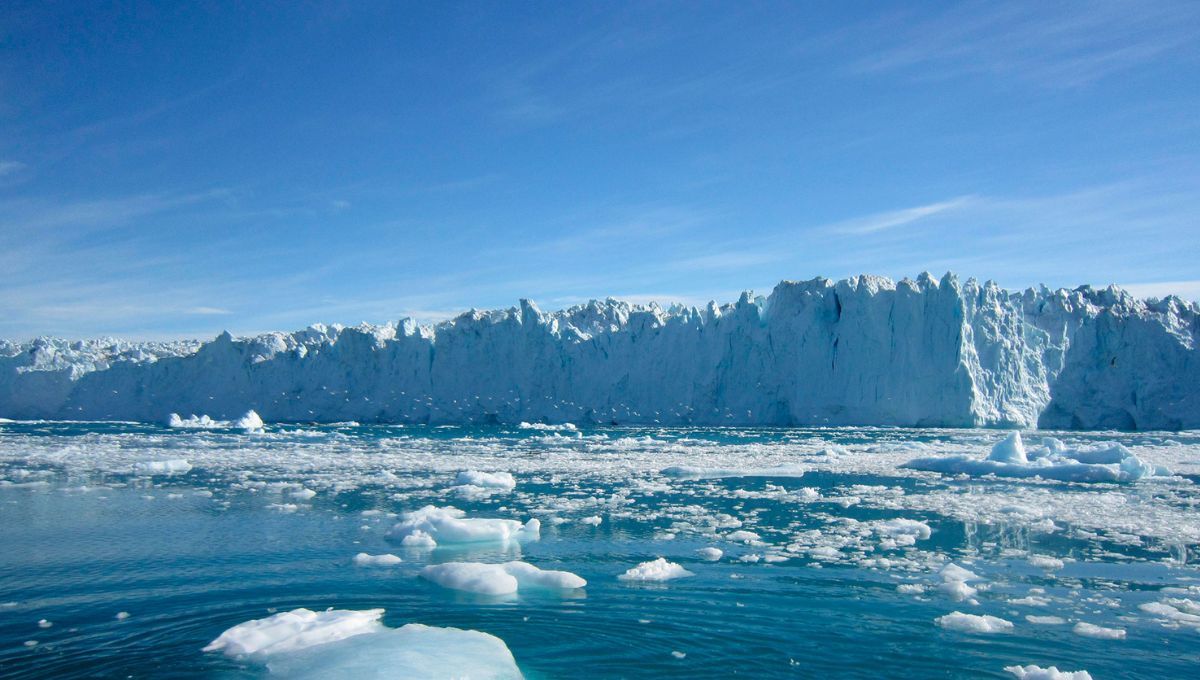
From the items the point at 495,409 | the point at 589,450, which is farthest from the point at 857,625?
the point at 495,409

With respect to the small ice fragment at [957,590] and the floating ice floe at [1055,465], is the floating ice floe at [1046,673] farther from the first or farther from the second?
the floating ice floe at [1055,465]

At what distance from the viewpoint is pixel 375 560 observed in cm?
643

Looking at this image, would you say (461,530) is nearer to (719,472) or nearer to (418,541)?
(418,541)

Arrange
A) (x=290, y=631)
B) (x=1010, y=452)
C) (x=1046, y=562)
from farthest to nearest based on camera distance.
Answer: (x=1010, y=452) → (x=1046, y=562) → (x=290, y=631)

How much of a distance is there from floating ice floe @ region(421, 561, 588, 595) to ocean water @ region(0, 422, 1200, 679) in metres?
0.11

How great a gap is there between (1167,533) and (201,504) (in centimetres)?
1028

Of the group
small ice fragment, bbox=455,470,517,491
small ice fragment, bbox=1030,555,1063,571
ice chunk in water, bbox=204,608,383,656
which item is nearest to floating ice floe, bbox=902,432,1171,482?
small ice fragment, bbox=1030,555,1063,571

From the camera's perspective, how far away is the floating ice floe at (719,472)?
12531 millimetres

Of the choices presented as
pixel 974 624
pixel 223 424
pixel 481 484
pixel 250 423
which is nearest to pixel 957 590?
pixel 974 624

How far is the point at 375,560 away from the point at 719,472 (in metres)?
7.44

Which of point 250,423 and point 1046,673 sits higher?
point 250,423

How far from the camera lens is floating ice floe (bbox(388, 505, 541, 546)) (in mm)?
7223

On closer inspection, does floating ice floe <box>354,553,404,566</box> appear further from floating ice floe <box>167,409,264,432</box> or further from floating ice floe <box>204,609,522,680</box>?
floating ice floe <box>167,409,264,432</box>

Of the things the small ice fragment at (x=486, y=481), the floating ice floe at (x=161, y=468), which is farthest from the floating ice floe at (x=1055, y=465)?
the floating ice floe at (x=161, y=468)
